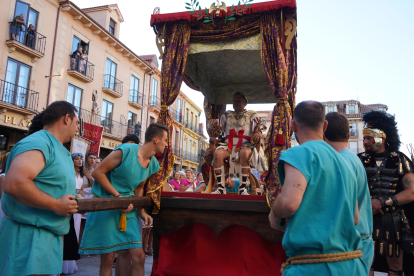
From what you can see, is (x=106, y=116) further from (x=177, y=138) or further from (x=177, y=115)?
(x=177, y=138)

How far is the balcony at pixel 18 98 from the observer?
46.4 ft

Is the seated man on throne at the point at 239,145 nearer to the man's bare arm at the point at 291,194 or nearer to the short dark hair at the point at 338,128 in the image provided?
the short dark hair at the point at 338,128

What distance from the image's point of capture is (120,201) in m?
3.38

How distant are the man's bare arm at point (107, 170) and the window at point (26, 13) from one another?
15.0 m

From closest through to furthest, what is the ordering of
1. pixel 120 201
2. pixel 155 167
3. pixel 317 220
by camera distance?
pixel 317 220, pixel 120 201, pixel 155 167

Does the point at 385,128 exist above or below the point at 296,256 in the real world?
above

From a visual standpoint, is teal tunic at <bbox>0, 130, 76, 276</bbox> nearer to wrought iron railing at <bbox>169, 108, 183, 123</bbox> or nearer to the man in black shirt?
the man in black shirt

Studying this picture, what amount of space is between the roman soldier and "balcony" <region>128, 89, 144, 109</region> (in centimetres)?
2152

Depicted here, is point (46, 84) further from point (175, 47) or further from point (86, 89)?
point (175, 47)

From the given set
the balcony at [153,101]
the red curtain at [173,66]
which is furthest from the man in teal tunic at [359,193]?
the balcony at [153,101]

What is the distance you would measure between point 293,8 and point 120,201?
3.72m

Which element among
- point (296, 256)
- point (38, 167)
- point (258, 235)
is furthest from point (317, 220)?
point (258, 235)

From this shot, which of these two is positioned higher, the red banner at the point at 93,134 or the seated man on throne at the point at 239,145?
the red banner at the point at 93,134

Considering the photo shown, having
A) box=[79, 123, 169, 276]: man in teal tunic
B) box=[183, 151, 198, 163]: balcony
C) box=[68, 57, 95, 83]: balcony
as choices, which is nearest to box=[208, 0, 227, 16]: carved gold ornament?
box=[79, 123, 169, 276]: man in teal tunic
